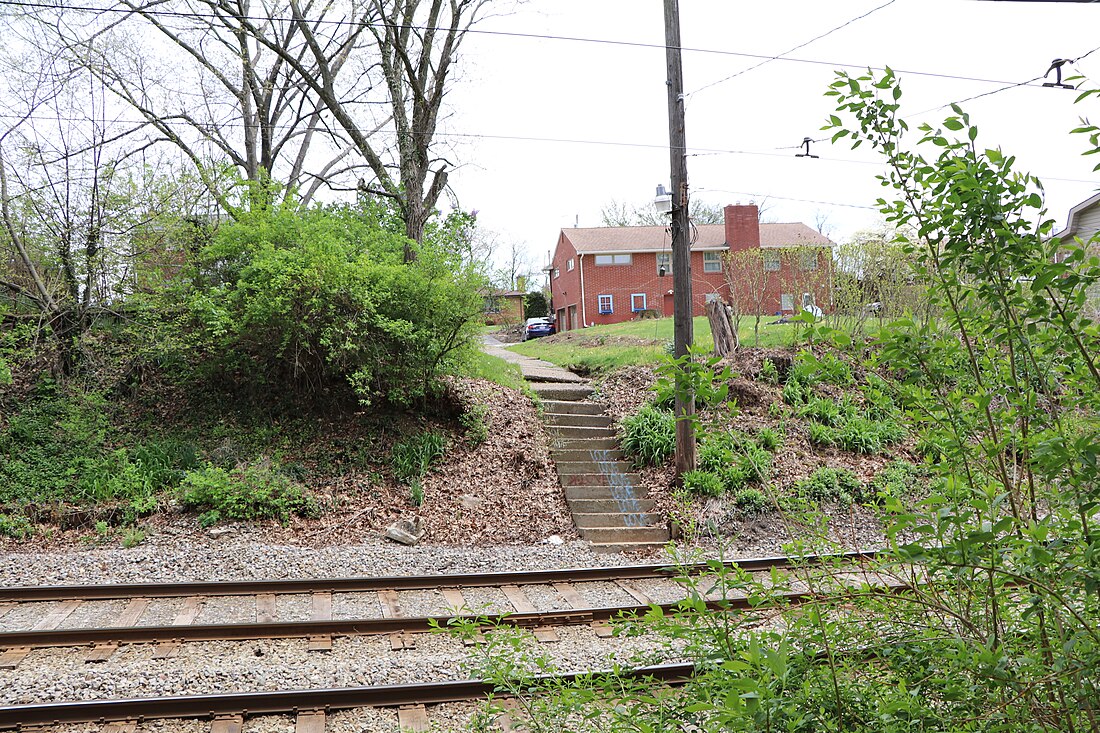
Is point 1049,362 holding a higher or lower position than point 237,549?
higher

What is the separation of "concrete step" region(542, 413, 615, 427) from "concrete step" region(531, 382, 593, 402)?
35.7 inches

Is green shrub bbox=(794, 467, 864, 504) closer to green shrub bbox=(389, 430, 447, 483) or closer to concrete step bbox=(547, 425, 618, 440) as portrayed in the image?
concrete step bbox=(547, 425, 618, 440)

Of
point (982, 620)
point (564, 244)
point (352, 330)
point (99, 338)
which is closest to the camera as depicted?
point (982, 620)

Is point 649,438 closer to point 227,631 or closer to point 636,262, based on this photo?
point 227,631

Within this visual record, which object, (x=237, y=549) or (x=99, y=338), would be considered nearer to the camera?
(x=237, y=549)

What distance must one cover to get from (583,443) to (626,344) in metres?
8.25

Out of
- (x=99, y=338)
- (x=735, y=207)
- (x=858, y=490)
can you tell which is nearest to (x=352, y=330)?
(x=99, y=338)

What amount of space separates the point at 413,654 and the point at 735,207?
35.2m

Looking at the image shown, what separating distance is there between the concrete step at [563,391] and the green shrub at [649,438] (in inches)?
73.0

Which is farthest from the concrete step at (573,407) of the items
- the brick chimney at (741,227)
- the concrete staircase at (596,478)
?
the brick chimney at (741,227)

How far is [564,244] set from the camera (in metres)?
44.4

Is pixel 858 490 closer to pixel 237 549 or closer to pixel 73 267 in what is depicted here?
pixel 237 549

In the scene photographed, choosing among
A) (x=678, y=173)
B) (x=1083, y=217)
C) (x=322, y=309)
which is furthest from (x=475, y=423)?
(x=1083, y=217)

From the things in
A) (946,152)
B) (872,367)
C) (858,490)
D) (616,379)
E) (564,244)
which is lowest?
(858,490)
